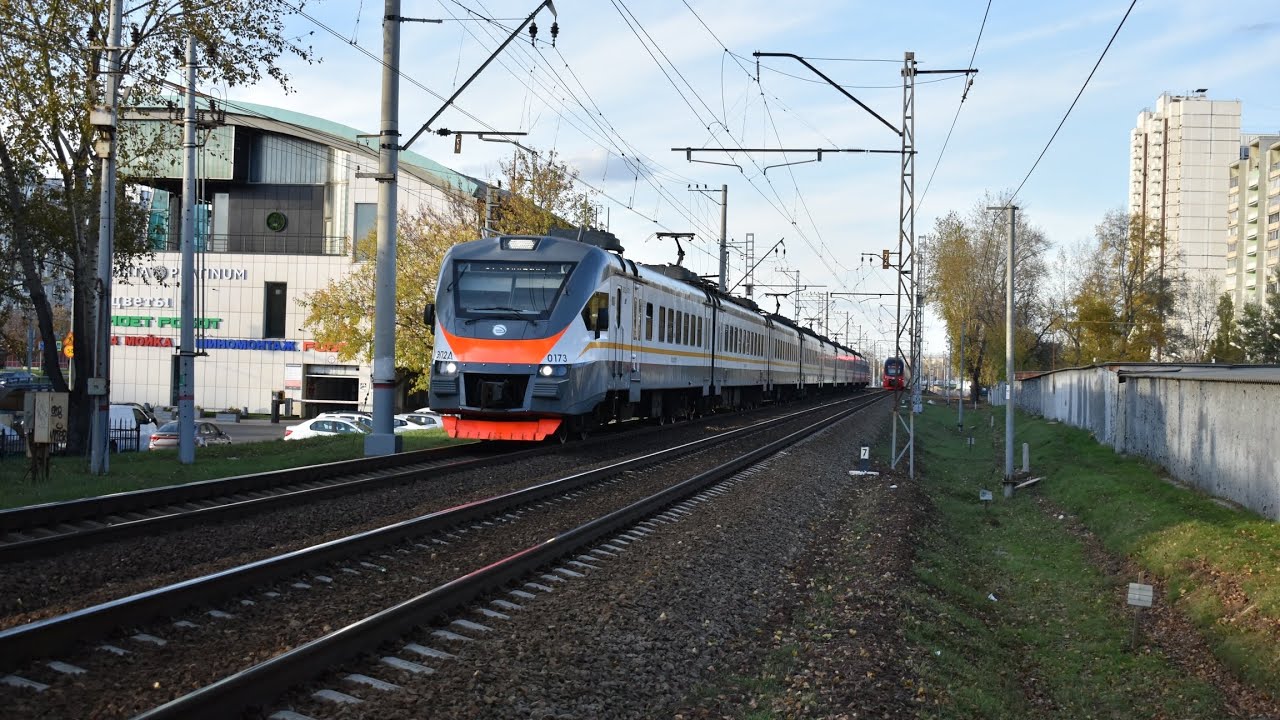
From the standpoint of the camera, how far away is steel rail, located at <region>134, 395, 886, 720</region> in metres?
4.99

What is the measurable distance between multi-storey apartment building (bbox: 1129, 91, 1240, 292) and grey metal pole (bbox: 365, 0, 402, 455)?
128 metres

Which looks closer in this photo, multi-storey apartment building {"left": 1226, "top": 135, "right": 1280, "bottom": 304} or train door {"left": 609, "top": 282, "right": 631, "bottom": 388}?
train door {"left": 609, "top": 282, "right": 631, "bottom": 388}

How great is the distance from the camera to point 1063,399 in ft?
130

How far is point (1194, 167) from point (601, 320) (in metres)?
135

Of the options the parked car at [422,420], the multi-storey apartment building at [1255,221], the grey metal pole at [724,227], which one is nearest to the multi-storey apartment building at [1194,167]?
the multi-storey apartment building at [1255,221]

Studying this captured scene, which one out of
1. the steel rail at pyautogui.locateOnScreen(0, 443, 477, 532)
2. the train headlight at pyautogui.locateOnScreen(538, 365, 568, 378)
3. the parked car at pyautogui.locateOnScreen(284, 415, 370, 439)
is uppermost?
the train headlight at pyautogui.locateOnScreen(538, 365, 568, 378)

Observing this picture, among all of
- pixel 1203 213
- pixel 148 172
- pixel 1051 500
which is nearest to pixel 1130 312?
pixel 1051 500

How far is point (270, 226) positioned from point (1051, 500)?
50.1 meters

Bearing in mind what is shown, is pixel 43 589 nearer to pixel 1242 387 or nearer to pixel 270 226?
pixel 1242 387

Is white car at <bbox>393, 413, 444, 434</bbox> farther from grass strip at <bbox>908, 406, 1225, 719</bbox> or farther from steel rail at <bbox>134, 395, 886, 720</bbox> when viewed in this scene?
steel rail at <bbox>134, 395, 886, 720</bbox>

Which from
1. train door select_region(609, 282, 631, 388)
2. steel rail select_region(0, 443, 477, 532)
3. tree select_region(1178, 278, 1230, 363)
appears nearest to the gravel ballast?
steel rail select_region(0, 443, 477, 532)

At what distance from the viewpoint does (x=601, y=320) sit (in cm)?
1947

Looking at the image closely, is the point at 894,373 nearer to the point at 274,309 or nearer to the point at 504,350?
the point at 504,350

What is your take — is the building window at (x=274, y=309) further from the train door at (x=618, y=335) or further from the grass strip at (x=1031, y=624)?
the grass strip at (x=1031, y=624)
